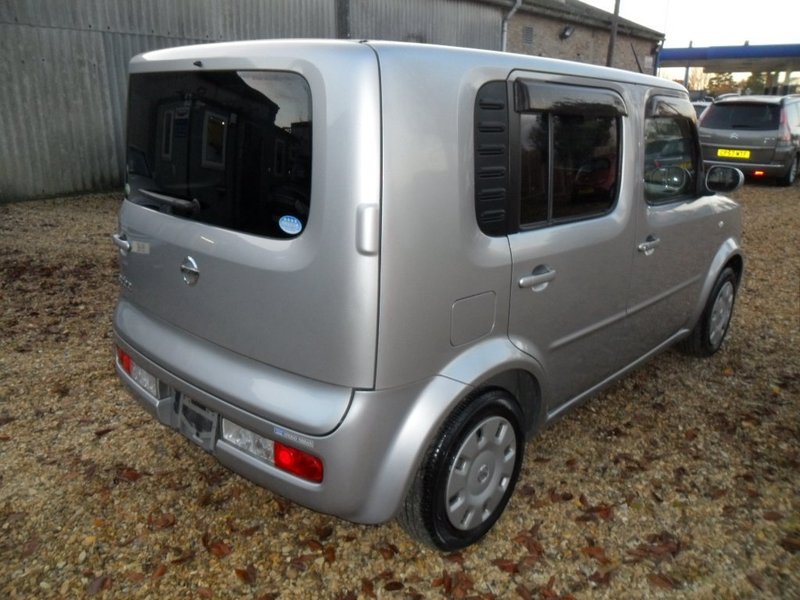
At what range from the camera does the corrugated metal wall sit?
29.1 feet

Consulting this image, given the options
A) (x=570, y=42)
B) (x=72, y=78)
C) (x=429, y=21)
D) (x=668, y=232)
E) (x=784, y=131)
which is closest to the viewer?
(x=668, y=232)

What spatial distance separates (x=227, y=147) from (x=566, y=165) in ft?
4.45

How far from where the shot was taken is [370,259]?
6.38 ft

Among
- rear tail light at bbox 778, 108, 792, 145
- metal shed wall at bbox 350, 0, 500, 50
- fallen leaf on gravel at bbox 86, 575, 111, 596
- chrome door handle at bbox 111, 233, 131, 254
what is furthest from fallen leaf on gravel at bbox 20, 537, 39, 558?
rear tail light at bbox 778, 108, 792, 145

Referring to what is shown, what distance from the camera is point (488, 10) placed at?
17.2 m

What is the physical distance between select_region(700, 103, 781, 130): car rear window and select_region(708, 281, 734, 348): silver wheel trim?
30.8ft

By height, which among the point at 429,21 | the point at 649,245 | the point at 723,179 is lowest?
the point at 649,245

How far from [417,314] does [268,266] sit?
0.51 m

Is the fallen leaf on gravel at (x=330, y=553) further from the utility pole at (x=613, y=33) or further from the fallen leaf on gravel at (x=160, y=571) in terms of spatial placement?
the utility pole at (x=613, y=33)

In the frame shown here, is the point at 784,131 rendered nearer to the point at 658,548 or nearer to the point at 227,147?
the point at 658,548

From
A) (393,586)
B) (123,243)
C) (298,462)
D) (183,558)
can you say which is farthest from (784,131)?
(183,558)

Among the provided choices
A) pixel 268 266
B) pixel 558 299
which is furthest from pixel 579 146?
pixel 268 266

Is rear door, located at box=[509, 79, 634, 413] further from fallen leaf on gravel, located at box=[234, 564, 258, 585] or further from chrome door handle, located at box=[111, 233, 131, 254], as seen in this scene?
chrome door handle, located at box=[111, 233, 131, 254]

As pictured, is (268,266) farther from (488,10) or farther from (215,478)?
(488,10)
